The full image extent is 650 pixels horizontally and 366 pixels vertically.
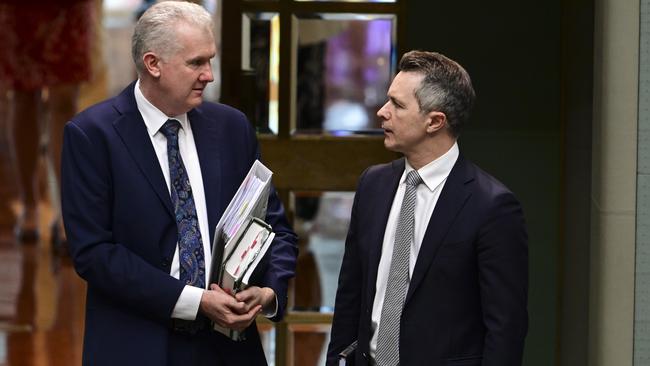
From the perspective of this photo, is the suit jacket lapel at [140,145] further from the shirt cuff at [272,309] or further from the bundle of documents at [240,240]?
the shirt cuff at [272,309]

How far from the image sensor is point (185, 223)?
2990 millimetres

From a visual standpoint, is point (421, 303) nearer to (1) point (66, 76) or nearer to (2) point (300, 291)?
(2) point (300, 291)

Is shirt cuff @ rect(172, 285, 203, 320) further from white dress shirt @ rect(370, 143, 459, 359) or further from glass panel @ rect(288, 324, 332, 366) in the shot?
glass panel @ rect(288, 324, 332, 366)

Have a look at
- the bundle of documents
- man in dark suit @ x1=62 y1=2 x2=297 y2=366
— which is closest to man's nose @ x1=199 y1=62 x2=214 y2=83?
man in dark suit @ x1=62 y1=2 x2=297 y2=366

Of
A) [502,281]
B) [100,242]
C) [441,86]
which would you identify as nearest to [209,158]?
[100,242]

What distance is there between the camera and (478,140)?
4148mm

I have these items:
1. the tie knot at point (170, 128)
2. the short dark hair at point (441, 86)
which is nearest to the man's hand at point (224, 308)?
the tie knot at point (170, 128)

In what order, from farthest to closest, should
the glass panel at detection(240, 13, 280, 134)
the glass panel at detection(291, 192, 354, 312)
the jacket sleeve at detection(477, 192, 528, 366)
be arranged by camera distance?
1. the glass panel at detection(291, 192, 354, 312)
2. the glass panel at detection(240, 13, 280, 134)
3. the jacket sleeve at detection(477, 192, 528, 366)

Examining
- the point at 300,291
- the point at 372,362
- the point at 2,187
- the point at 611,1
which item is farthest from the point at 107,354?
the point at 2,187

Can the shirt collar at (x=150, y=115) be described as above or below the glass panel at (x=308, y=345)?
above

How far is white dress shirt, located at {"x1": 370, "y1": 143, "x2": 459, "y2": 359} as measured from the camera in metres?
2.94

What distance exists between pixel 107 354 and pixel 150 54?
680mm

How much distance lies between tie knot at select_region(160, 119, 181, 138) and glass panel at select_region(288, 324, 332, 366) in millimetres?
1662

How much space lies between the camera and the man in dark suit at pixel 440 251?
113 inches
